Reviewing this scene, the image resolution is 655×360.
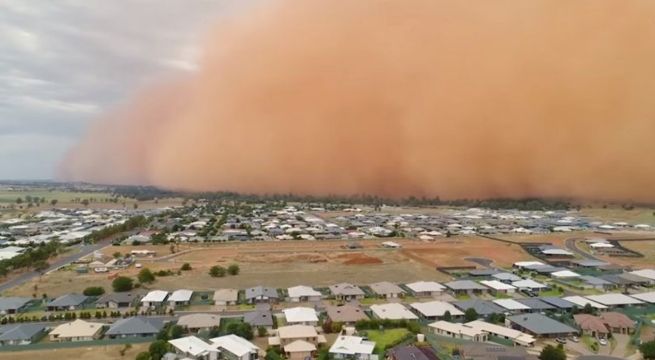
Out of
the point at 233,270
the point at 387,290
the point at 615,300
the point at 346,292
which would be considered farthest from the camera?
the point at 233,270

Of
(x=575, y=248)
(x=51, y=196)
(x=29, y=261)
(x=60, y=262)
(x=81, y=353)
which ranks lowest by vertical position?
(x=81, y=353)

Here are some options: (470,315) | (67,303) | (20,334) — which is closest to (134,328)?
(20,334)

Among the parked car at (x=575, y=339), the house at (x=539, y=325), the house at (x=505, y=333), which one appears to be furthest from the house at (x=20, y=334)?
the parked car at (x=575, y=339)

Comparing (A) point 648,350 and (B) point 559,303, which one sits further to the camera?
(B) point 559,303

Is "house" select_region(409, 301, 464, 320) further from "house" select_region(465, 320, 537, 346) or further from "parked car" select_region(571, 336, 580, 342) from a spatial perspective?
"parked car" select_region(571, 336, 580, 342)

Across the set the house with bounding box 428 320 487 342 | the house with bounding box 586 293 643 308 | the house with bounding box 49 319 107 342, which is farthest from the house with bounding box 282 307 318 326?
the house with bounding box 586 293 643 308

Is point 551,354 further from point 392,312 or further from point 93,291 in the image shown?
point 93,291

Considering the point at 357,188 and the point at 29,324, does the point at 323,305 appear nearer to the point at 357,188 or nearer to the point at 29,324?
the point at 29,324
